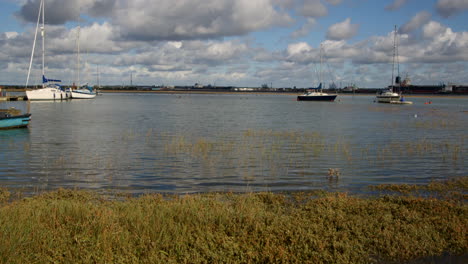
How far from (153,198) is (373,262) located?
763 cm

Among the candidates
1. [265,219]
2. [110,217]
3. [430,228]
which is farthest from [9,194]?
[430,228]

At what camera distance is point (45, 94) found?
103000mm

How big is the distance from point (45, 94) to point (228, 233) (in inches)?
4108

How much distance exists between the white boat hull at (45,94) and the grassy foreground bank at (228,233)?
319 feet

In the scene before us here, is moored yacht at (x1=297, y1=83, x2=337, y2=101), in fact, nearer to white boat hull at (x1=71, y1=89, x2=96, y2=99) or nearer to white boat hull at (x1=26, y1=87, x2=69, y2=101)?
white boat hull at (x1=71, y1=89, x2=96, y2=99)

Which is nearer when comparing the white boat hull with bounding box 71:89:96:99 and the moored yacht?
the white boat hull with bounding box 71:89:96:99

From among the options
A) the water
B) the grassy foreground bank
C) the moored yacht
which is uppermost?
the moored yacht

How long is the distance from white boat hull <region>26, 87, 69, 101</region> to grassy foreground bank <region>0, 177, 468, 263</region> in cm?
9731

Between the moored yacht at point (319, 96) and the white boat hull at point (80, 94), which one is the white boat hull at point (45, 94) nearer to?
the white boat hull at point (80, 94)

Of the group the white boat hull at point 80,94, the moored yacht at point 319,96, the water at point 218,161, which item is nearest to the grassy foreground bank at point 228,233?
the water at point 218,161

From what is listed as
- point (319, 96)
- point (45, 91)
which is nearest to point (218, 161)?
point (45, 91)

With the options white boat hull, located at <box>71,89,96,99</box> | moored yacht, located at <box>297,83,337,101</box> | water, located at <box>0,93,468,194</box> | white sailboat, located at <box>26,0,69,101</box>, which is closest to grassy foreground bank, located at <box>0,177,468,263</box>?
water, located at <box>0,93,468,194</box>

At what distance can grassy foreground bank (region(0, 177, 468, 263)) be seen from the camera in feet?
29.3

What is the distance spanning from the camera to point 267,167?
74.6 feet
